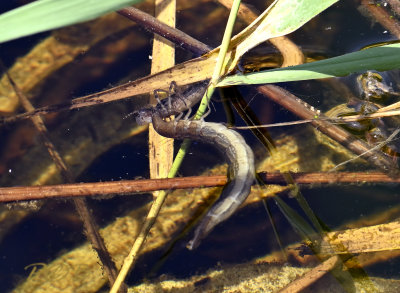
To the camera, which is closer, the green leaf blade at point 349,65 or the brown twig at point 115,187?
the green leaf blade at point 349,65

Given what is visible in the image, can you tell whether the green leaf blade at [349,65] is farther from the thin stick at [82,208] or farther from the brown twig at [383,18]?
the thin stick at [82,208]

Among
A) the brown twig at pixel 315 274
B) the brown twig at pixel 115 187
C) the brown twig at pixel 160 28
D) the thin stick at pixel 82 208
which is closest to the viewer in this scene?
the brown twig at pixel 115 187

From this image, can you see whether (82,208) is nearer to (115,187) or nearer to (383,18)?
(115,187)

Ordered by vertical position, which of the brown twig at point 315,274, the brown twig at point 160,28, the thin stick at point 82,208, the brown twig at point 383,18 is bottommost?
the brown twig at point 315,274

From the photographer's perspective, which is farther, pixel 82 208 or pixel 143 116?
pixel 143 116

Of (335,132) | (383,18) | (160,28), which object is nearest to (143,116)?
(160,28)

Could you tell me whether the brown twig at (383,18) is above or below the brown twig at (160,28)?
below

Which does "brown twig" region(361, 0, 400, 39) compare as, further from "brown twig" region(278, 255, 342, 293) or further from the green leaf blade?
"brown twig" region(278, 255, 342, 293)

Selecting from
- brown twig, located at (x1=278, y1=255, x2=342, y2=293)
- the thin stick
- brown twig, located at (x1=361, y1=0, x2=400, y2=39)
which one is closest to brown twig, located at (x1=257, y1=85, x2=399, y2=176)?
brown twig, located at (x1=278, y1=255, x2=342, y2=293)

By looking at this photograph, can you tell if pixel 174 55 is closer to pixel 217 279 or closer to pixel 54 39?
pixel 54 39

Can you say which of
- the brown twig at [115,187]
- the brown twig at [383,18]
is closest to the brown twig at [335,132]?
the brown twig at [115,187]

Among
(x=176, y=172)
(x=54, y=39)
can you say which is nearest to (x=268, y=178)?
(x=176, y=172)
